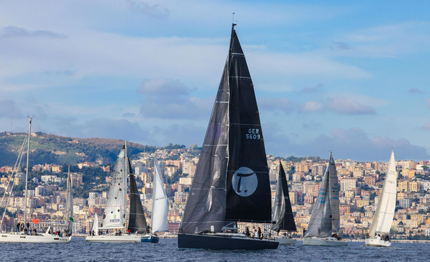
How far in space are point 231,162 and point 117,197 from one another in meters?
28.4

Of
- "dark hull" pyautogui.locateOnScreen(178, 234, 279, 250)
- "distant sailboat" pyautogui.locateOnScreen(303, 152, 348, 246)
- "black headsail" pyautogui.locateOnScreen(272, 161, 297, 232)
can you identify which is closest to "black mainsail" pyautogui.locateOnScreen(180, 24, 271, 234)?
"dark hull" pyautogui.locateOnScreen(178, 234, 279, 250)

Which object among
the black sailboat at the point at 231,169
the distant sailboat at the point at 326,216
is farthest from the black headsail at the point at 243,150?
the distant sailboat at the point at 326,216

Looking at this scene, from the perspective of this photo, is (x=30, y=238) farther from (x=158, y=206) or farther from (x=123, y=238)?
(x=158, y=206)

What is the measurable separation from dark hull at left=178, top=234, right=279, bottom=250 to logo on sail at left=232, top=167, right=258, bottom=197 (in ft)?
7.20

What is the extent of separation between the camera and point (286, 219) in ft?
224

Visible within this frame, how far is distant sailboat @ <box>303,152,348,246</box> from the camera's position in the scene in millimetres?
67000

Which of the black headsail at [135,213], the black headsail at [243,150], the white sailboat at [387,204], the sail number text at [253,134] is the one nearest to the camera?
the black headsail at [243,150]

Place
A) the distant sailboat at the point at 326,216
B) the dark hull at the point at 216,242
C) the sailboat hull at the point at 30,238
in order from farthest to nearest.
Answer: the distant sailboat at the point at 326,216
the sailboat hull at the point at 30,238
the dark hull at the point at 216,242

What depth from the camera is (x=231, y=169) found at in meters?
37.8

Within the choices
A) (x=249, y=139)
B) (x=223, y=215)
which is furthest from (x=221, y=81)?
(x=223, y=215)

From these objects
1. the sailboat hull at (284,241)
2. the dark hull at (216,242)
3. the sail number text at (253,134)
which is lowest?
the sailboat hull at (284,241)

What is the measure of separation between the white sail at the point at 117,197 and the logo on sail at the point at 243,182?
27.8m

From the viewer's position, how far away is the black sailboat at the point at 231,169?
37.4m

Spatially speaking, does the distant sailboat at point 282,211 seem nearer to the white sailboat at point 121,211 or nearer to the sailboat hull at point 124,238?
the sailboat hull at point 124,238
